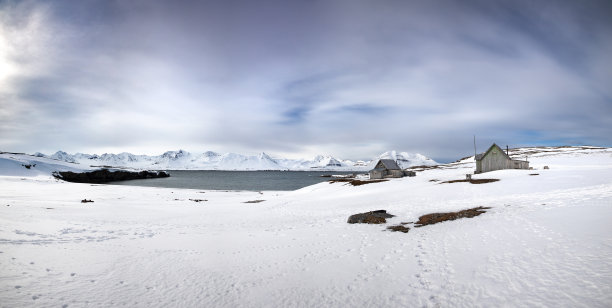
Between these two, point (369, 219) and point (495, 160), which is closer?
point (369, 219)

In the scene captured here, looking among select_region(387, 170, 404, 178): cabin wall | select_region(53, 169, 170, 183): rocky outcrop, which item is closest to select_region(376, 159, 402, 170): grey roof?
select_region(387, 170, 404, 178): cabin wall

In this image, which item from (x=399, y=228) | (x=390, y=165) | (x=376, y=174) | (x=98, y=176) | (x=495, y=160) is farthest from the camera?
(x=98, y=176)

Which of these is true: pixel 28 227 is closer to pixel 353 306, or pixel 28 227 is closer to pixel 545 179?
pixel 353 306

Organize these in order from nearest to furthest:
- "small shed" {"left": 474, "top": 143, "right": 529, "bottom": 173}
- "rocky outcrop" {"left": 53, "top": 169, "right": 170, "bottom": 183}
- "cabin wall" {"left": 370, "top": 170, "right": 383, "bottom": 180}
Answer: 1. "small shed" {"left": 474, "top": 143, "right": 529, "bottom": 173}
2. "cabin wall" {"left": 370, "top": 170, "right": 383, "bottom": 180}
3. "rocky outcrop" {"left": 53, "top": 169, "right": 170, "bottom": 183}

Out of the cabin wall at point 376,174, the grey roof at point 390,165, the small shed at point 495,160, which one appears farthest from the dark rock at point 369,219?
the grey roof at point 390,165

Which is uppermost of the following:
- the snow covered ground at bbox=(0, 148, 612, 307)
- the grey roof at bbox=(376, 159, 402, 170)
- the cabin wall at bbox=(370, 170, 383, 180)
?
the grey roof at bbox=(376, 159, 402, 170)

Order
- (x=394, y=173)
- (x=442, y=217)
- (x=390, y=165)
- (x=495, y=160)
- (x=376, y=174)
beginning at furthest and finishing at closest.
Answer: (x=390, y=165) → (x=376, y=174) → (x=394, y=173) → (x=495, y=160) → (x=442, y=217)

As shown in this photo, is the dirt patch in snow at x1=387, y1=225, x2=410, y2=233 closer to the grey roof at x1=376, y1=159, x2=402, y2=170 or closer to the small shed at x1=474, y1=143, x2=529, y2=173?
the small shed at x1=474, y1=143, x2=529, y2=173

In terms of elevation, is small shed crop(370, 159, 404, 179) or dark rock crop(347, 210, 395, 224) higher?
small shed crop(370, 159, 404, 179)

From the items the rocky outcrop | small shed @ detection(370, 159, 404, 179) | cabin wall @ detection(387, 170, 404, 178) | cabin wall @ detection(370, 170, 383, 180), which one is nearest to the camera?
cabin wall @ detection(387, 170, 404, 178)

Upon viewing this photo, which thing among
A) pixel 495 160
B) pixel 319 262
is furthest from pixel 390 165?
pixel 319 262

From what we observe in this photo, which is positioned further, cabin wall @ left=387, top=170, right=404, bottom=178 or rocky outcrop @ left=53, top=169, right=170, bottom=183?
rocky outcrop @ left=53, top=169, right=170, bottom=183

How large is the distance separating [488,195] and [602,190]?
7475mm

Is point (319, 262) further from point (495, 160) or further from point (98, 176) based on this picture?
point (98, 176)
